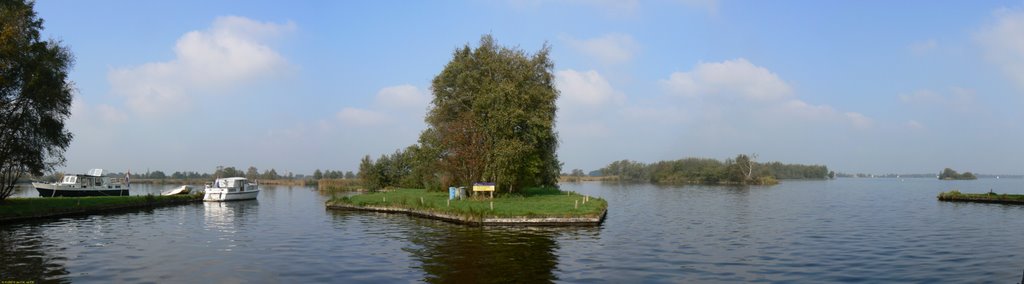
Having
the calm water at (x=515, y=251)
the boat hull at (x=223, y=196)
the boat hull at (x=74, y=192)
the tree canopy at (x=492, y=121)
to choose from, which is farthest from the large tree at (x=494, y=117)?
the boat hull at (x=74, y=192)

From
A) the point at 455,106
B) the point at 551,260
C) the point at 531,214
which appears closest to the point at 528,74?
the point at 455,106

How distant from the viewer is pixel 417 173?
2808 inches

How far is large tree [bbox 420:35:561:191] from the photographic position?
47.2 meters

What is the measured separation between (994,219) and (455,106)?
43.0 meters

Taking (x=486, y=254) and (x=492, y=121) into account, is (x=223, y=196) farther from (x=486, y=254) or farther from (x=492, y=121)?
(x=486, y=254)

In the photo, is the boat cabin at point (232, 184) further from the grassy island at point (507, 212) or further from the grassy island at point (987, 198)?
the grassy island at point (987, 198)

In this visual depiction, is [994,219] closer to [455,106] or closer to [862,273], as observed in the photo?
[862,273]

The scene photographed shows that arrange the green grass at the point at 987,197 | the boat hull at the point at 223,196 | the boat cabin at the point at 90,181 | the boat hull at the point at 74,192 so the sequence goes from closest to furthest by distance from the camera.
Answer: the boat hull at the point at 74,192 → the green grass at the point at 987,197 → the boat cabin at the point at 90,181 → the boat hull at the point at 223,196

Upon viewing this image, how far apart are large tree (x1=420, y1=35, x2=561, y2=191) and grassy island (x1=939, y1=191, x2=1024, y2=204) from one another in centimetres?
4369

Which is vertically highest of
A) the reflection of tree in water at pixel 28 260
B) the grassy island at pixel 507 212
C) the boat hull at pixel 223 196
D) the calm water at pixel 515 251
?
the boat hull at pixel 223 196

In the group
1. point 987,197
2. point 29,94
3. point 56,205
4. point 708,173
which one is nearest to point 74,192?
point 56,205

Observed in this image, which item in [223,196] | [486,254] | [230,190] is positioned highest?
[230,190]

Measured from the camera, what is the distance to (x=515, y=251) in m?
23.2

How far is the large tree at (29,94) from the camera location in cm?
3481
